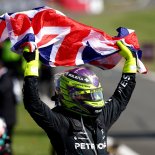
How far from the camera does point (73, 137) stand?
6445 millimetres

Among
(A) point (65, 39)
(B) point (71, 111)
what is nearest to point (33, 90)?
(B) point (71, 111)

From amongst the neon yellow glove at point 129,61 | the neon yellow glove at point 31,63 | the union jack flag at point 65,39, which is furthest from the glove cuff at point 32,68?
the neon yellow glove at point 129,61

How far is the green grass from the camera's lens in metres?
15.3

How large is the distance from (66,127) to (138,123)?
13.3 meters

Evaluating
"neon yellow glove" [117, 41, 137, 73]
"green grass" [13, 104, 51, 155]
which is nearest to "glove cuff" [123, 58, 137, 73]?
"neon yellow glove" [117, 41, 137, 73]

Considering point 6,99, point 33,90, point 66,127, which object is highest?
point 33,90

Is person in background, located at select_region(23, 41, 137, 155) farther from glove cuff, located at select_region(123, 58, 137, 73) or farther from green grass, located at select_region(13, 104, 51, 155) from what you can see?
green grass, located at select_region(13, 104, 51, 155)

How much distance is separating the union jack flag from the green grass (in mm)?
7729

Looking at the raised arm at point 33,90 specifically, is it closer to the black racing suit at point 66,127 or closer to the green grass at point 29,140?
the black racing suit at point 66,127

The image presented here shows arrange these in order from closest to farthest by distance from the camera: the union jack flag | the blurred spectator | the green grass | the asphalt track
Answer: the union jack flag → the blurred spectator → the green grass → the asphalt track

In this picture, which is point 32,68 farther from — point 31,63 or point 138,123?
point 138,123

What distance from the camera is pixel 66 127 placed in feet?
21.1

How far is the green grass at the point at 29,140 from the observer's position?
50.1 feet

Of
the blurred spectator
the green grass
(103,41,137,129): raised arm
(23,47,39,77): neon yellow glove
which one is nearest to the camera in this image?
(23,47,39,77): neon yellow glove
